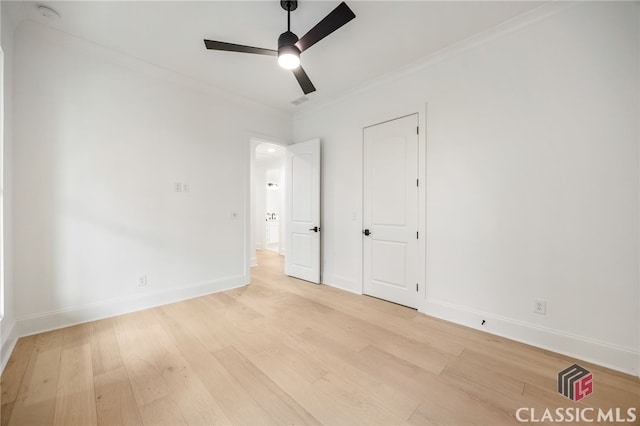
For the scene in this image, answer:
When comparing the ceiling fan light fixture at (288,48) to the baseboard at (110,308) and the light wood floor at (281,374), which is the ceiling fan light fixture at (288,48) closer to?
the light wood floor at (281,374)

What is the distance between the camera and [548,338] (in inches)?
82.8

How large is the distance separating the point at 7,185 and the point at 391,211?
12.3 feet

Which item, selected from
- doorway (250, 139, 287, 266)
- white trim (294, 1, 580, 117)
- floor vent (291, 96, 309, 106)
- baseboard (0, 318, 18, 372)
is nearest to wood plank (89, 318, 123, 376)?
baseboard (0, 318, 18, 372)

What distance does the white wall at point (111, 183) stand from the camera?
2285mm

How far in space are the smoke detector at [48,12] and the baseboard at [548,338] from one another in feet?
15.1

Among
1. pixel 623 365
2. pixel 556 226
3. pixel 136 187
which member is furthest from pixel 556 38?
pixel 136 187

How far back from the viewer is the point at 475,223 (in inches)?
98.3

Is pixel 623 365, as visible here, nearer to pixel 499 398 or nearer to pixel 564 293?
pixel 564 293

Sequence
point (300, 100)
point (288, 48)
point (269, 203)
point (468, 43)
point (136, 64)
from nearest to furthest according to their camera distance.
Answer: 1. point (288, 48)
2. point (468, 43)
3. point (136, 64)
4. point (300, 100)
5. point (269, 203)

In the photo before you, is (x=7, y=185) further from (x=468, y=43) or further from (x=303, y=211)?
(x=468, y=43)

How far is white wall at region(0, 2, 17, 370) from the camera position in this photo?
193 centimetres

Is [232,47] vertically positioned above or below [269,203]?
above

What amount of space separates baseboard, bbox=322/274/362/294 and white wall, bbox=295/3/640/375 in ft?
3.12
